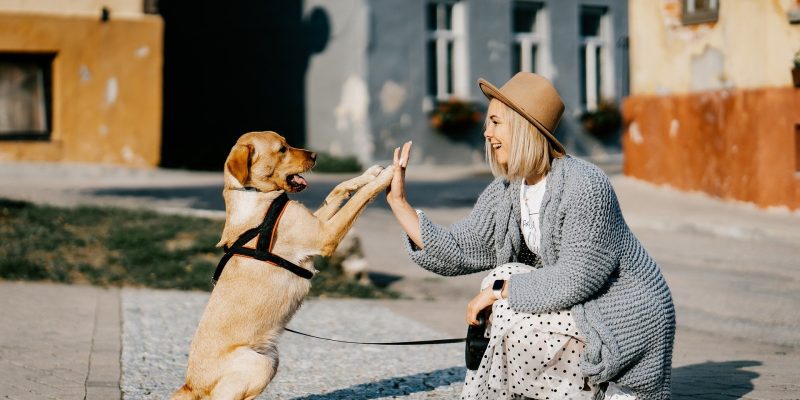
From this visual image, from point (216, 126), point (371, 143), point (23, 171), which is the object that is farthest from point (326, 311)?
point (216, 126)

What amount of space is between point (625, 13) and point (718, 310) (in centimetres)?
1763

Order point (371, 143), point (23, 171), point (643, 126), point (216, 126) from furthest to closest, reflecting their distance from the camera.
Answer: point (216, 126) < point (371, 143) < point (23, 171) < point (643, 126)

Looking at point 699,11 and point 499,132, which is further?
point 699,11

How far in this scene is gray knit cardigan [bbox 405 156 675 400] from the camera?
4.39m

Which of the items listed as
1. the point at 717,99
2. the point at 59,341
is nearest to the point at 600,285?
the point at 59,341

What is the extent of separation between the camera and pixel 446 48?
75.7ft

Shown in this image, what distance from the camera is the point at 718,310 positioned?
27.9 ft

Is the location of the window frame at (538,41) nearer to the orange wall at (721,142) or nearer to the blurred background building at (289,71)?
the blurred background building at (289,71)

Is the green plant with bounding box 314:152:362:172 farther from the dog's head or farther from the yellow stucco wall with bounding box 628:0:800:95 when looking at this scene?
the dog's head

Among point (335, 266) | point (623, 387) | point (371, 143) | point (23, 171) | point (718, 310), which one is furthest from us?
point (371, 143)

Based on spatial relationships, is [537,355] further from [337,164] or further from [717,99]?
[337,164]

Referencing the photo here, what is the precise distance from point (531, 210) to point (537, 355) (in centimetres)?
69

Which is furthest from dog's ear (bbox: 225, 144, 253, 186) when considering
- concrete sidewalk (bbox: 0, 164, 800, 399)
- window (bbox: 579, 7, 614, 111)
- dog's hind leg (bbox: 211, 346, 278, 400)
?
window (bbox: 579, 7, 614, 111)

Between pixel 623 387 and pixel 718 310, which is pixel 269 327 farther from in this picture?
pixel 718 310
